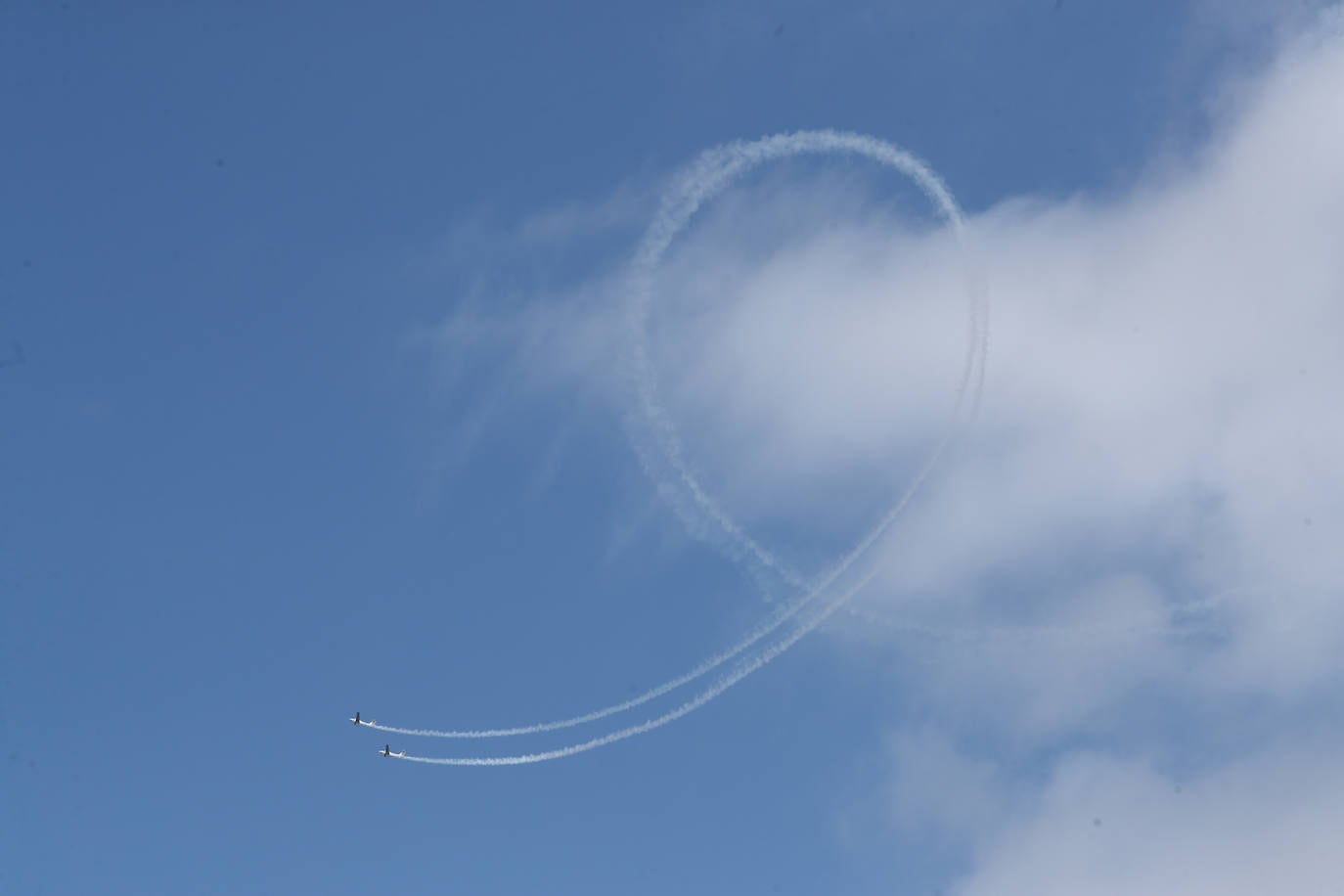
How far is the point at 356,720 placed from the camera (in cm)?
10362
